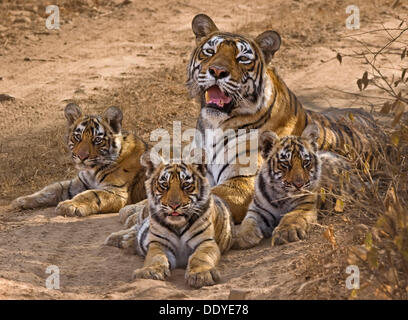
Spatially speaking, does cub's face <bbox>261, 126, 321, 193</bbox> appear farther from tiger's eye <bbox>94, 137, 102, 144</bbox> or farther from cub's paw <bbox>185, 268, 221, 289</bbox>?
tiger's eye <bbox>94, 137, 102, 144</bbox>

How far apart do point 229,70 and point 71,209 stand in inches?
68.6

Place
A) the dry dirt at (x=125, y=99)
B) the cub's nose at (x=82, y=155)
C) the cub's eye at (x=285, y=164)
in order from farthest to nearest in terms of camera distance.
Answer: the cub's nose at (x=82, y=155), the cub's eye at (x=285, y=164), the dry dirt at (x=125, y=99)

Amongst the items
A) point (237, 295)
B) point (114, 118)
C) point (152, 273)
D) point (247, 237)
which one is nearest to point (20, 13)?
point (114, 118)

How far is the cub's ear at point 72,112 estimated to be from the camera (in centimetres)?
786

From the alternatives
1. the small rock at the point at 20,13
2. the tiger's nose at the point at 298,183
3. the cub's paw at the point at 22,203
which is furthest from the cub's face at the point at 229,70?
the small rock at the point at 20,13

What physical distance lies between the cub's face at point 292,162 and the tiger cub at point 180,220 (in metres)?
0.61

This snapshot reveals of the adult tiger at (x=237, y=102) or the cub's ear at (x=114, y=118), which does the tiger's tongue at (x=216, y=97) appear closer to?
the adult tiger at (x=237, y=102)

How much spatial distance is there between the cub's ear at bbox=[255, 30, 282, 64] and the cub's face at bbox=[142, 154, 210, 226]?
1.85m

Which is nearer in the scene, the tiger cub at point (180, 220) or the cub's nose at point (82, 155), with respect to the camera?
the tiger cub at point (180, 220)

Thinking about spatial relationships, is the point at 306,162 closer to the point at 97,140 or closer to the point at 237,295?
the point at 237,295

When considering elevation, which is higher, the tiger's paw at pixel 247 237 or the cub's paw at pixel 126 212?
the cub's paw at pixel 126 212
